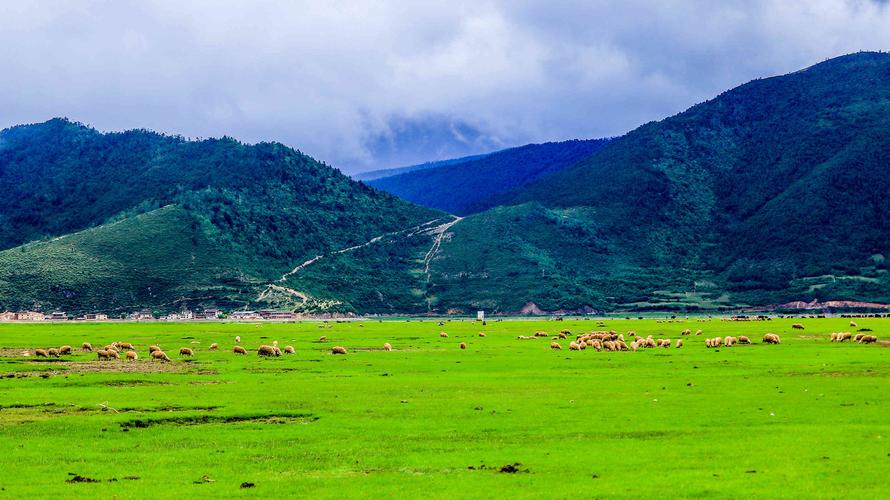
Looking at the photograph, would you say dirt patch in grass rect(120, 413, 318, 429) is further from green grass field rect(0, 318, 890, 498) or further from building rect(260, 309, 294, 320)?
building rect(260, 309, 294, 320)

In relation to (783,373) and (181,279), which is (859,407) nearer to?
(783,373)

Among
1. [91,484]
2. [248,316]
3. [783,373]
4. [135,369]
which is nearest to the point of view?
[91,484]

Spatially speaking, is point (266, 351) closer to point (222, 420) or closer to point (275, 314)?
point (222, 420)

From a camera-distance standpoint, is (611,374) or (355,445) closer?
(355,445)

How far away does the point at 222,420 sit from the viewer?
34125 millimetres

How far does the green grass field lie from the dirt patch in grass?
0.10m

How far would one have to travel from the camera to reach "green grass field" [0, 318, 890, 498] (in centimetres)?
2344

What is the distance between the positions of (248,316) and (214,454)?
14616 cm

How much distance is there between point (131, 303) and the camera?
17350 cm

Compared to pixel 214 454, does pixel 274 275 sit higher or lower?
higher

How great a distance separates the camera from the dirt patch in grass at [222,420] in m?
33.2

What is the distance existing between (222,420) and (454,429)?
27.8 ft

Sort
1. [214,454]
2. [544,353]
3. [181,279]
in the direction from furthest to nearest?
[181,279] < [544,353] < [214,454]

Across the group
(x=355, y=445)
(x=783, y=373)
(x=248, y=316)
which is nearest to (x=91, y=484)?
(x=355, y=445)
